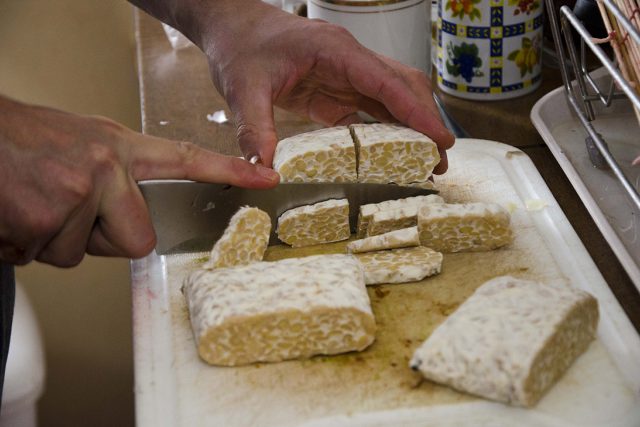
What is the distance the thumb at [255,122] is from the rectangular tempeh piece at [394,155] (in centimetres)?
15

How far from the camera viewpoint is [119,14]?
3559 mm

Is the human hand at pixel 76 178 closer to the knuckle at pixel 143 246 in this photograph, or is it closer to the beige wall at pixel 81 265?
the knuckle at pixel 143 246

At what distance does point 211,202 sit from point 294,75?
0.34 meters

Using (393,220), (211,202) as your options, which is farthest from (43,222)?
(393,220)

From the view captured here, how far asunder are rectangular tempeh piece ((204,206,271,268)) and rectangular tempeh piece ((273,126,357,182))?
0.09 metres

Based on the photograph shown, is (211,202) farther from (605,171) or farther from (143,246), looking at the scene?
(605,171)

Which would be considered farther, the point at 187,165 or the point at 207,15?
the point at 207,15

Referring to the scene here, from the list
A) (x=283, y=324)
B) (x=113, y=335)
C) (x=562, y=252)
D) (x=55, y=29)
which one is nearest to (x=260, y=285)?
(x=283, y=324)

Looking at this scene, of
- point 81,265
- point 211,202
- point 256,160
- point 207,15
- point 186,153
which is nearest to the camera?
point 186,153

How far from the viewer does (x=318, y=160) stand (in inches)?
55.2

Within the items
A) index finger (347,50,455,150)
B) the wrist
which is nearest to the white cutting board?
index finger (347,50,455,150)

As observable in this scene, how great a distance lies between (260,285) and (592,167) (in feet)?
2.39

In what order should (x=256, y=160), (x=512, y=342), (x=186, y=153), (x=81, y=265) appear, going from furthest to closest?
(x=81, y=265) → (x=256, y=160) → (x=186, y=153) → (x=512, y=342)

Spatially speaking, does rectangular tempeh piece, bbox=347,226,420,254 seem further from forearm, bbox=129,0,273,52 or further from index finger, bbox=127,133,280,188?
forearm, bbox=129,0,273,52
